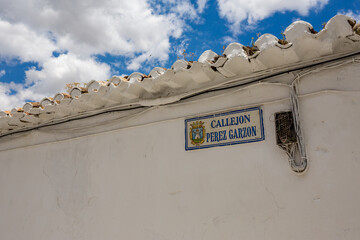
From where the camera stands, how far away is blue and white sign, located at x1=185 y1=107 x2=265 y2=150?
10.8ft

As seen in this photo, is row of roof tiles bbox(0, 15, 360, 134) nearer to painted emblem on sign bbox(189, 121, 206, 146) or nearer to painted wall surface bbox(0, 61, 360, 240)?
painted wall surface bbox(0, 61, 360, 240)

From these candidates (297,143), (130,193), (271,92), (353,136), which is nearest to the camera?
(353,136)

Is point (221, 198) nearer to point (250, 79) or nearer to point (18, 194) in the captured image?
point (250, 79)

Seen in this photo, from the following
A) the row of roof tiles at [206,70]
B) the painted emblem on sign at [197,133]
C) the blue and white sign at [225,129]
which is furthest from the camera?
the painted emblem on sign at [197,133]

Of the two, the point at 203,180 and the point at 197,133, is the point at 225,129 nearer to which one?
the point at 197,133

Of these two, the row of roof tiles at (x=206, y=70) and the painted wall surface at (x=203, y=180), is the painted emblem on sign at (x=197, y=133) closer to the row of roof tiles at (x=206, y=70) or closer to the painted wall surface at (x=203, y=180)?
the painted wall surface at (x=203, y=180)

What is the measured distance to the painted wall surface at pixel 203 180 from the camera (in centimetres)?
284

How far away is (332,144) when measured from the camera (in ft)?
9.41

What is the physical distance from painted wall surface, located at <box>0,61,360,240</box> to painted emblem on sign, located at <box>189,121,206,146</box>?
0.35ft

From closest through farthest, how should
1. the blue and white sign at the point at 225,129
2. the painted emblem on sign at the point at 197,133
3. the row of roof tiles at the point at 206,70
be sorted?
the row of roof tiles at the point at 206,70 < the blue and white sign at the point at 225,129 < the painted emblem on sign at the point at 197,133

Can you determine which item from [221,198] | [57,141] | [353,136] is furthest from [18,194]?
[353,136]

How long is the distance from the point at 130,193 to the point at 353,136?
8.05ft

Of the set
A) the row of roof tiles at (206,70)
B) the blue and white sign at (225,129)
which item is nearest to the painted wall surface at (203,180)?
the blue and white sign at (225,129)

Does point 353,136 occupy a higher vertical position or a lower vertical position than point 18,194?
higher
